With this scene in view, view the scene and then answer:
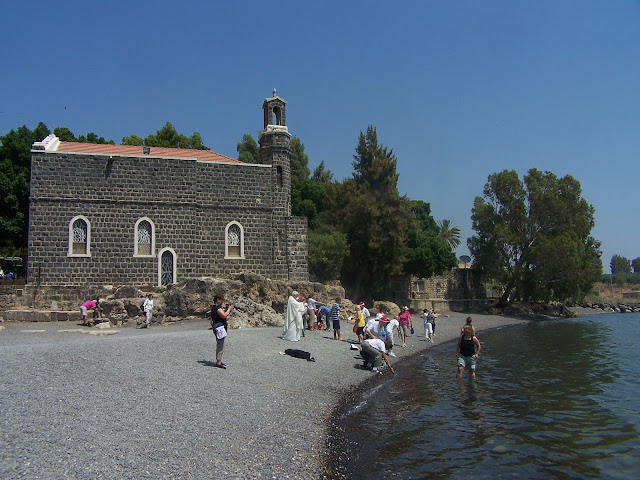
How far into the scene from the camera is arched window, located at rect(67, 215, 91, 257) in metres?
23.4

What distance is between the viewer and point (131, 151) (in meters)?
26.3

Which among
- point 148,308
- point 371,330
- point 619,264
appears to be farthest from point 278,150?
point 619,264

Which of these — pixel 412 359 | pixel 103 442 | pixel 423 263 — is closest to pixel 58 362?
pixel 103 442

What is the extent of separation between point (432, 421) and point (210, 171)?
1855 cm

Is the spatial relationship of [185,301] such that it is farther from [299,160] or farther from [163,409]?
[299,160]

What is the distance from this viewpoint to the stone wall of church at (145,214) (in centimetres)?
2317

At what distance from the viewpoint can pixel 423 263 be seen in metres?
40.3

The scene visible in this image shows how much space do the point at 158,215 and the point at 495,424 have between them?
18.7 m

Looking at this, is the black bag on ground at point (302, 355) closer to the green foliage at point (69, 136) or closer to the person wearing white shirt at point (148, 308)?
the person wearing white shirt at point (148, 308)

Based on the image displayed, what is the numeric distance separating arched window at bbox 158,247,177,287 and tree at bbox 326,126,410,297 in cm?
1438

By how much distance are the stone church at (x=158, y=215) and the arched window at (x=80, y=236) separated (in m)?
0.04

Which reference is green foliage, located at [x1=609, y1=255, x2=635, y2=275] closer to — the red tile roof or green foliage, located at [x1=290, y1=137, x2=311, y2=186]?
green foliage, located at [x1=290, y1=137, x2=311, y2=186]

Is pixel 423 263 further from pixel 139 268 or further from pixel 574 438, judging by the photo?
pixel 574 438

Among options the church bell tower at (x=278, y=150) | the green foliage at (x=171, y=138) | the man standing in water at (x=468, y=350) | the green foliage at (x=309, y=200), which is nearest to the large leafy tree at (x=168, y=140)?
the green foliage at (x=171, y=138)
